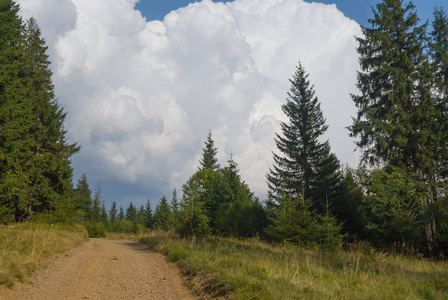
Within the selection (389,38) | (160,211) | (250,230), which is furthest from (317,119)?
(160,211)

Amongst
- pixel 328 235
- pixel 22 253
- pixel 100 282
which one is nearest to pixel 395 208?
pixel 328 235

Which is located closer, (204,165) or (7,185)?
(7,185)

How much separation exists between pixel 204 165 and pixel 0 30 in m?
38.8

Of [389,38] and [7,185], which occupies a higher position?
[389,38]

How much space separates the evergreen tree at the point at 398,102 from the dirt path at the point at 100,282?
1741cm

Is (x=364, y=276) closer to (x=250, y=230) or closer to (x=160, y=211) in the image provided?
(x=250, y=230)

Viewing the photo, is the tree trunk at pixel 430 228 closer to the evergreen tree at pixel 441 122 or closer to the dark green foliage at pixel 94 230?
the evergreen tree at pixel 441 122

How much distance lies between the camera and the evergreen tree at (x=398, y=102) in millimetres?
19781

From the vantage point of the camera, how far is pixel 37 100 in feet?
90.8

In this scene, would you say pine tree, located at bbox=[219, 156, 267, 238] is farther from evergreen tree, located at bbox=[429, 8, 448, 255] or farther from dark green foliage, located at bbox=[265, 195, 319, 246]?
evergreen tree, located at bbox=[429, 8, 448, 255]

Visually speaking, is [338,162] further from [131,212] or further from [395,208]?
[131,212]

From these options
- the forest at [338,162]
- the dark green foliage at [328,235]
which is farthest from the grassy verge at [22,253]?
the dark green foliage at [328,235]

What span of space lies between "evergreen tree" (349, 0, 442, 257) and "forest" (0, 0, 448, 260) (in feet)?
0.24

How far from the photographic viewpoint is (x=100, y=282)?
7461 mm
